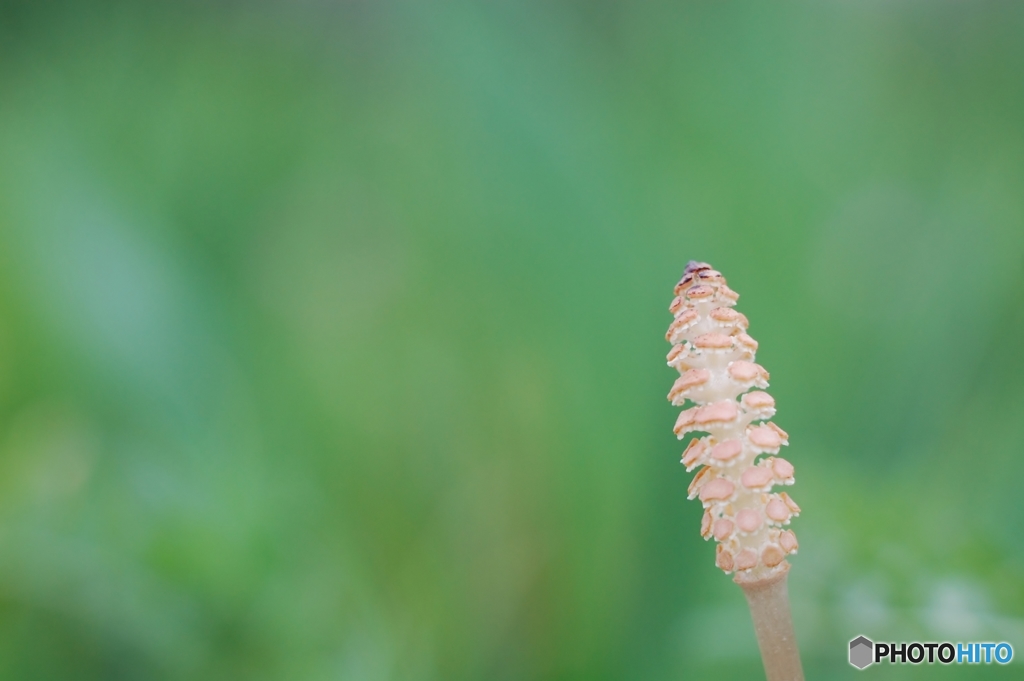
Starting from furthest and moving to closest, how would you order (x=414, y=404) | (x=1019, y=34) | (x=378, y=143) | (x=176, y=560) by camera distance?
(x=378, y=143) → (x=1019, y=34) → (x=414, y=404) → (x=176, y=560)

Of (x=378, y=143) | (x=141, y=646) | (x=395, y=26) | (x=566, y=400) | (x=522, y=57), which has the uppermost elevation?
(x=395, y=26)

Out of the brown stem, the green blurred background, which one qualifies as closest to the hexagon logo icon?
the green blurred background

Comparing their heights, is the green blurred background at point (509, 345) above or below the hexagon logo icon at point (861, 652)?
above

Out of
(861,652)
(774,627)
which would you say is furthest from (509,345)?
(774,627)

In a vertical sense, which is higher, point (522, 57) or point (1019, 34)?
point (1019, 34)

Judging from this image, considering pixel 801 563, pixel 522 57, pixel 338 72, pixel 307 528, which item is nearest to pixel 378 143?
pixel 338 72

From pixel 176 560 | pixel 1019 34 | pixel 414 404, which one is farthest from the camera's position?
pixel 1019 34

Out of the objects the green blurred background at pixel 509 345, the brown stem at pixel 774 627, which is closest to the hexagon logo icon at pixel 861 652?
the green blurred background at pixel 509 345

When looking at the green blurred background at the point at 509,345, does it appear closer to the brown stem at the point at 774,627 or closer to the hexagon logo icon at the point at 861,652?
the hexagon logo icon at the point at 861,652

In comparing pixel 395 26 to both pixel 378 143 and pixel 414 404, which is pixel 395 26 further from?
pixel 414 404
